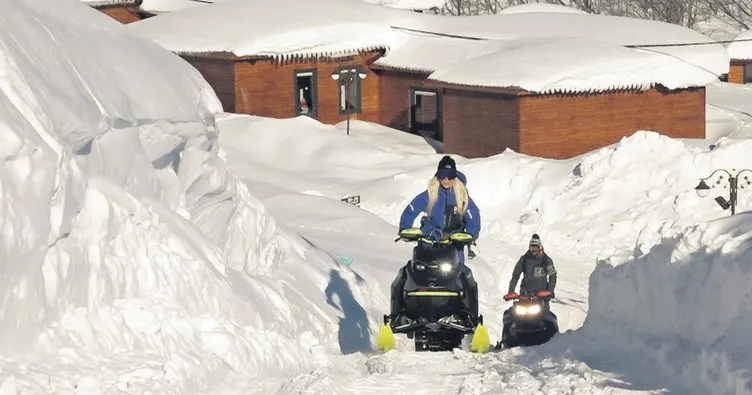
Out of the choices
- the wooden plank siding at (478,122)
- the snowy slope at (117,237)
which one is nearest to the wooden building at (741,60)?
the wooden plank siding at (478,122)

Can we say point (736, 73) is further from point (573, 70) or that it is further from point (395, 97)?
point (573, 70)

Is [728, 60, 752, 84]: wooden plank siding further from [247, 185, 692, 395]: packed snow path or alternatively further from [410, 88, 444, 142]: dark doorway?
[247, 185, 692, 395]: packed snow path

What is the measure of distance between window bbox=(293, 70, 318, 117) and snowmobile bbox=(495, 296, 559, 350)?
24.9 metres

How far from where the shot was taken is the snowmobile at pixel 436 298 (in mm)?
Result: 10867

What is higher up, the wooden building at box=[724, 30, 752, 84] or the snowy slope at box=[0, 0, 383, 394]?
the snowy slope at box=[0, 0, 383, 394]

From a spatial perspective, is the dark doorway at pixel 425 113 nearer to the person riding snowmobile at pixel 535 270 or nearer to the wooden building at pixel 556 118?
the wooden building at pixel 556 118

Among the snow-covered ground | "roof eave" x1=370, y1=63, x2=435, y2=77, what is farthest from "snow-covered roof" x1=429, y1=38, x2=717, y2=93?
the snow-covered ground

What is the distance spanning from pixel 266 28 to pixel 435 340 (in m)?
26.1

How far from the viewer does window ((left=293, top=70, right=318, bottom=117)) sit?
121 feet

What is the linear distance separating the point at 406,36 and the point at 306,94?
3157 mm

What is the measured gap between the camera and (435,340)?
11.2m

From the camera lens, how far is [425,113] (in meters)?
36.8

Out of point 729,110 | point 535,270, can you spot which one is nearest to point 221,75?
point 729,110

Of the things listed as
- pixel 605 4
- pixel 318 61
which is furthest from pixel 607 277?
pixel 605 4
